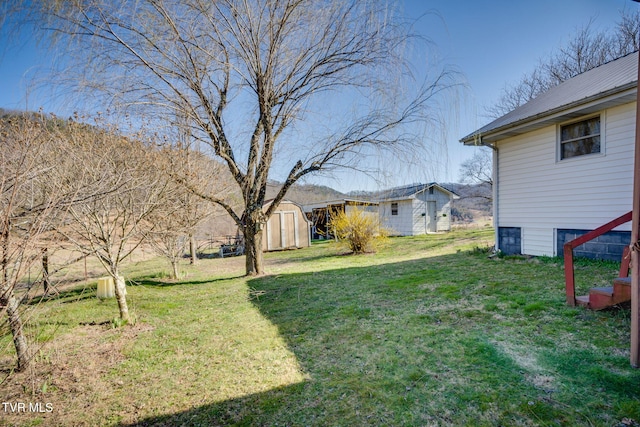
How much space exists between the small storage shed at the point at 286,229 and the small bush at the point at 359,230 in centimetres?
490

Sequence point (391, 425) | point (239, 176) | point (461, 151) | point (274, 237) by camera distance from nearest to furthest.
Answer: point (391, 425) → point (461, 151) → point (239, 176) → point (274, 237)

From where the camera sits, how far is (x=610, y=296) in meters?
3.23

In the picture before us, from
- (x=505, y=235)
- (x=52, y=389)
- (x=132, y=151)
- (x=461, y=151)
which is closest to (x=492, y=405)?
(x=461, y=151)

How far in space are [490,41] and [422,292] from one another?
367 centimetres

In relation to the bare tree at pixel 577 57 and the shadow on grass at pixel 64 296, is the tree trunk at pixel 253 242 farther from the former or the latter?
the bare tree at pixel 577 57

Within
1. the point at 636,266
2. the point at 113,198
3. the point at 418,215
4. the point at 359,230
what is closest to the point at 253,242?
the point at 113,198

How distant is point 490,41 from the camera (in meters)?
2.60

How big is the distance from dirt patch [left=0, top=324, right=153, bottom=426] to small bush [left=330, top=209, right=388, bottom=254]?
8273mm

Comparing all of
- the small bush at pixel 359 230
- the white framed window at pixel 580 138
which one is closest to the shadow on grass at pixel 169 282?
the small bush at pixel 359 230

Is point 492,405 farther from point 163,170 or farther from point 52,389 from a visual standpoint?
point 163,170

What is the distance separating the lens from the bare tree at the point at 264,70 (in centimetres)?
336

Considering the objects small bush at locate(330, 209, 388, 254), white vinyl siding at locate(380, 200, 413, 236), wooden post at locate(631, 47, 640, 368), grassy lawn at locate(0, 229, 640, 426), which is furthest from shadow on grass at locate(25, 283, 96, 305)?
white vinyl siding at locate(380, 200, 413, 236)

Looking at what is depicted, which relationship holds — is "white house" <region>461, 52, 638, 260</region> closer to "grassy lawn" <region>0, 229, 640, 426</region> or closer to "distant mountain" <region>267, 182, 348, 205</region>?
"grassy lawn" <region>0, 229, 640, 426</region>

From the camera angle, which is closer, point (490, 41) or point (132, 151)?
point (490, 41)
